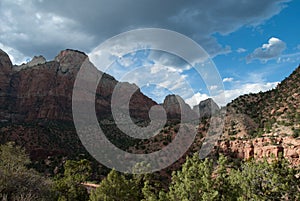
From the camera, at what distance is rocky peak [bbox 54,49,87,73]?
456 ft

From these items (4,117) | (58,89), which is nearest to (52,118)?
(4,117)

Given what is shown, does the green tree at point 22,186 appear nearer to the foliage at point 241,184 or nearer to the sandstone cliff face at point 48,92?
the foliage at point 241,184

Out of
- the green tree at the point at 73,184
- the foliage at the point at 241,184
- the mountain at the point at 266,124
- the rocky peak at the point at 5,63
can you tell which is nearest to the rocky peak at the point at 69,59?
the rocky peak at the point at 5,63

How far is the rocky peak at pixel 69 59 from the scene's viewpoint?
139000 mm

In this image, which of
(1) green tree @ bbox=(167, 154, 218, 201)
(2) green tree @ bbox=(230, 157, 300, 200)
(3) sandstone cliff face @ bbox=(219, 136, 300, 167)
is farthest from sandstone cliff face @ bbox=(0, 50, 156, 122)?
(2) green tree @ bbox=(230, 157, 300, 200)

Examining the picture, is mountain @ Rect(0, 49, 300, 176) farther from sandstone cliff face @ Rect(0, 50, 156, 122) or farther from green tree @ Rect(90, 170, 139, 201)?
green tree @ Rect(90, 170, 139, 201)

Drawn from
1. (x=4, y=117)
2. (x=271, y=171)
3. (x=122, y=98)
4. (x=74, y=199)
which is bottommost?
(x=74, y=199)

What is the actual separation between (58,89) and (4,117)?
2841 centimetres

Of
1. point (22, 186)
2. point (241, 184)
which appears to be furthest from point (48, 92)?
point (241, 184)

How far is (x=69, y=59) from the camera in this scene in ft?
471

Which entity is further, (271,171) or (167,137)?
(167,137)

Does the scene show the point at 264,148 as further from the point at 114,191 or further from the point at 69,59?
the point at 69,59

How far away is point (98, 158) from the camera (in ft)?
166

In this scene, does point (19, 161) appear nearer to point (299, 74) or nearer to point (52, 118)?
point (299, 74)
